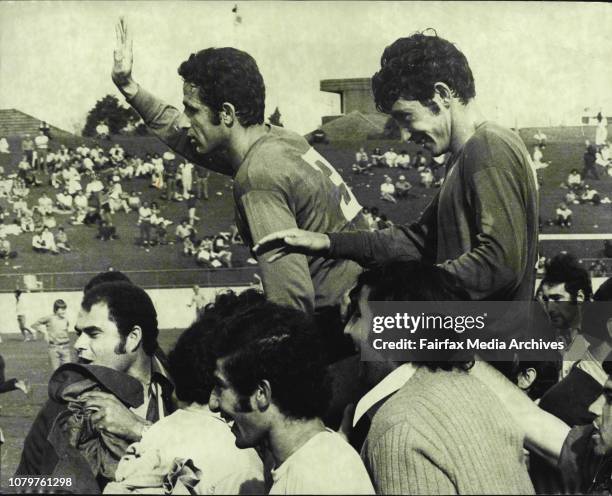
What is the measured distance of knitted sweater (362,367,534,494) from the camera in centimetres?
363

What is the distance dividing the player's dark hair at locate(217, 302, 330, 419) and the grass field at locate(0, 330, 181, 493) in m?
2.38

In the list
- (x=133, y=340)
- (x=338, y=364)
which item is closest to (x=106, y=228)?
(x=133, y=340)

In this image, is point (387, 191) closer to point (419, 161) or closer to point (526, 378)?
point (419, 161)

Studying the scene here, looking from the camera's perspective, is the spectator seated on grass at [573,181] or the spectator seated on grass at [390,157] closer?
the spectator seated on grass at [573,181]

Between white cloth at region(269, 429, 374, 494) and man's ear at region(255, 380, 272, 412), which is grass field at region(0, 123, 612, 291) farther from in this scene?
white cloth at region(269, 429, 374, 494)

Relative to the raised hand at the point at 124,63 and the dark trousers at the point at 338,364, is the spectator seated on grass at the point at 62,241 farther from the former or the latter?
the dark trousers at the point at 338,364

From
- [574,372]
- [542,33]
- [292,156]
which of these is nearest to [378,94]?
[292,156]

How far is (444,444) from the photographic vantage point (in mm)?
3645

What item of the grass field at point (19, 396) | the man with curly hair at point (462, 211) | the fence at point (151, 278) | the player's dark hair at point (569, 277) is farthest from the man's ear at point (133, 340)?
the player's dark hair at point (569, 277)

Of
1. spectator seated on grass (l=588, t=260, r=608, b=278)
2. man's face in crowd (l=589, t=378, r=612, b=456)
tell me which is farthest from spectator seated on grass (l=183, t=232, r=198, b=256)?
man's face in crowd (l=589, t=378, r=612, b=456)

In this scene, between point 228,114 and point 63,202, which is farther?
point 63,202

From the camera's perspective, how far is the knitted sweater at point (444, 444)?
3.63 meters

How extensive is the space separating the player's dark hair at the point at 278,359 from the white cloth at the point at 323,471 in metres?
0.13

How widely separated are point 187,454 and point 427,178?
2.39 metres
